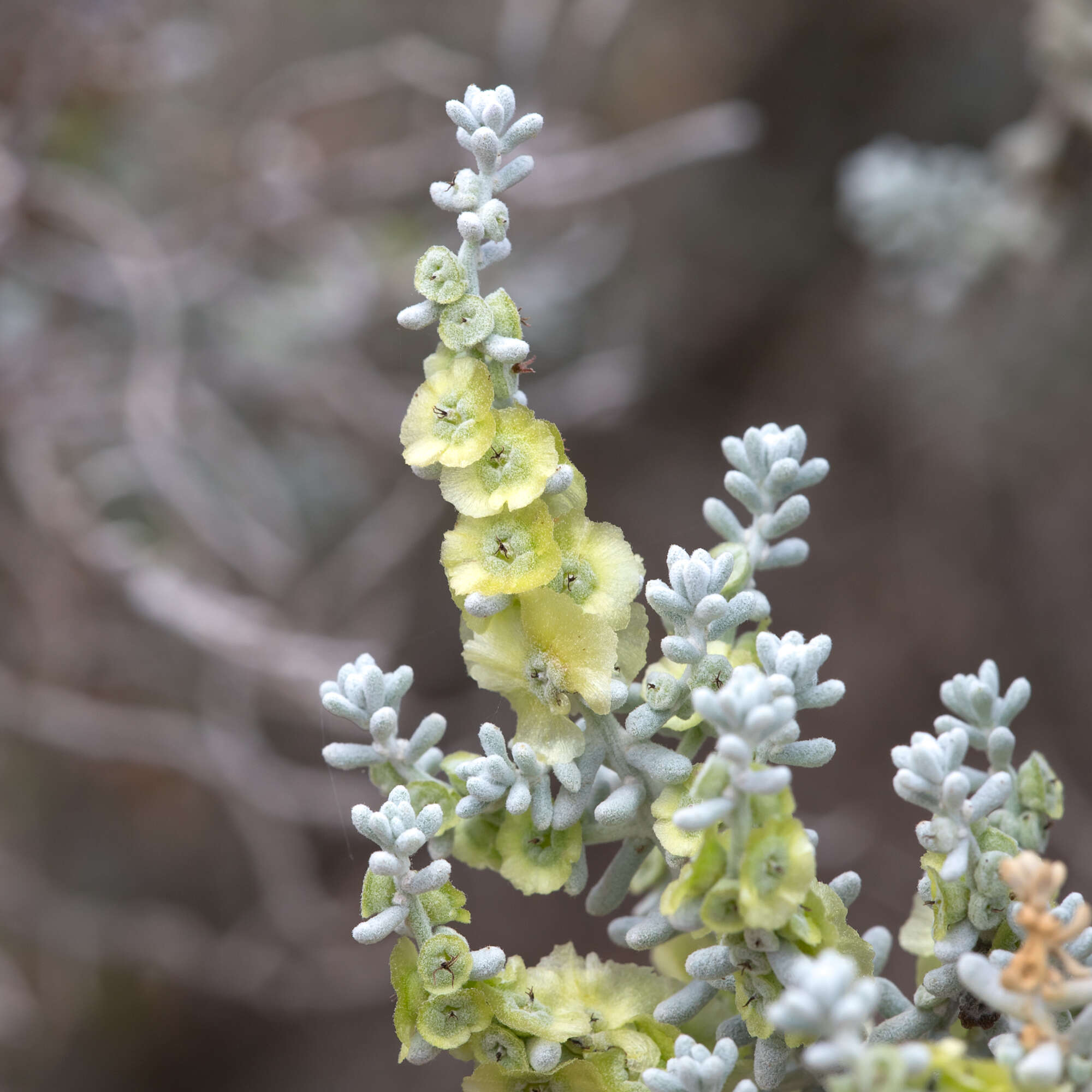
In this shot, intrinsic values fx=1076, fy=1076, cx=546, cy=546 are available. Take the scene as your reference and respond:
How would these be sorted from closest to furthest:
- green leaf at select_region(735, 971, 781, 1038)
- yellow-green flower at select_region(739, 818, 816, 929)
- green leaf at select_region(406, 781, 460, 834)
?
yellow-green flower at select_region(739, 818, 816, 929) → green leaf at select_region(735, 971, 781, 1038) → green leaf at select_region(406, 781, 460, 834)

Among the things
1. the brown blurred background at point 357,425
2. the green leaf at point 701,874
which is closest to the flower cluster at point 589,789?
the green leaf at point 701,874

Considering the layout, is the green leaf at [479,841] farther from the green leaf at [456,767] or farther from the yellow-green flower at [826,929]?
the yellow-green flower at [826,929]

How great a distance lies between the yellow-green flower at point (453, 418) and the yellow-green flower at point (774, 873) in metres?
0.33

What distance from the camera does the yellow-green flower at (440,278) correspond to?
793 millimetres

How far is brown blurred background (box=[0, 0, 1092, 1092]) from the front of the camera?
225 centimetres

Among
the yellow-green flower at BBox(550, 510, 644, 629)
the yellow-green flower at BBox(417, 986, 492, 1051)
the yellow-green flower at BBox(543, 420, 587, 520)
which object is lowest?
the yellow-green flower at BBox(417, 986, 492, 1051)

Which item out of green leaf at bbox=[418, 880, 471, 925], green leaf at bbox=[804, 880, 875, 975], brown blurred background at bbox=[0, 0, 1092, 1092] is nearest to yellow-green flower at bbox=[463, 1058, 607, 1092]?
green leaf at bbox=[418, 880, 471, 925]

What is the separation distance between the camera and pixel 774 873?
2.26 feet

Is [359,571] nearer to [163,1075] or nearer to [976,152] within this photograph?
[163,1075]

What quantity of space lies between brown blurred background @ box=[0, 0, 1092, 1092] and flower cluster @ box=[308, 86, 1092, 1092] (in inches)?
36.9

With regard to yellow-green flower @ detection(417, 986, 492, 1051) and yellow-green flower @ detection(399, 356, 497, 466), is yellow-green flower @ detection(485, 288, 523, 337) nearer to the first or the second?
yellow-green flower @ detection(399, 356, 497, 466)

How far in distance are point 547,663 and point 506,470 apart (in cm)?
15

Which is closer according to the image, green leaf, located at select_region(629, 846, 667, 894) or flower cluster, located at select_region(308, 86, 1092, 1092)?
flower cluster, located at select_region(308, 86, 1092, 1092)

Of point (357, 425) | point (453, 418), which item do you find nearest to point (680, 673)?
point (453, 418)
